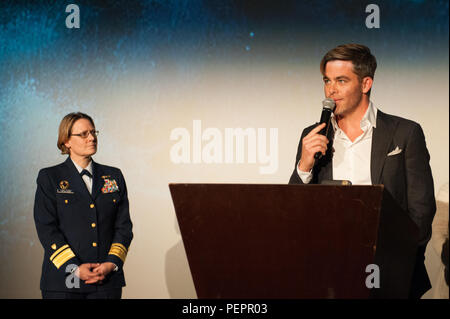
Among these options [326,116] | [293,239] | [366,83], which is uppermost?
[366,83]

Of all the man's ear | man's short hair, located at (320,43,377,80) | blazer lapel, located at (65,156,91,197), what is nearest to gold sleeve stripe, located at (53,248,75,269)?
blazer lapel, located at (65,156,91,197)

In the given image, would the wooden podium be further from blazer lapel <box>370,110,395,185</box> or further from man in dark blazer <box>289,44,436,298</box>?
blazer lapel <box>370,110,395,185</box>

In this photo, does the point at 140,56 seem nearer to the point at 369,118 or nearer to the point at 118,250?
the point at 118,250

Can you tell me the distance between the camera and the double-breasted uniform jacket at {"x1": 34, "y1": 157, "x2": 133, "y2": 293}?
8.52 ft

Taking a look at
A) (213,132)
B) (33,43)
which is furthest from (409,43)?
(33,43)

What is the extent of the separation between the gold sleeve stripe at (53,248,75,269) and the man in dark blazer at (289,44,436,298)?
1.22 m

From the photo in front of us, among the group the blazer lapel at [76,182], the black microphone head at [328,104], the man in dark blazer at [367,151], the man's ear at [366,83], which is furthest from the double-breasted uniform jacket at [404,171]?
the blazer lapel at [76,182]

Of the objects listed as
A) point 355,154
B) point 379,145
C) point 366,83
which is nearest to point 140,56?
point 366,83

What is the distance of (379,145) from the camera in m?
2.35

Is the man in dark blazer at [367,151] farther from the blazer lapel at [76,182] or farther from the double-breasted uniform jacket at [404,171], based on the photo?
the blazer lapel at [76,182]

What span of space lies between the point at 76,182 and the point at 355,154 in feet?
4.93

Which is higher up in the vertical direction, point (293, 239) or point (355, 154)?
point (355, 154)
